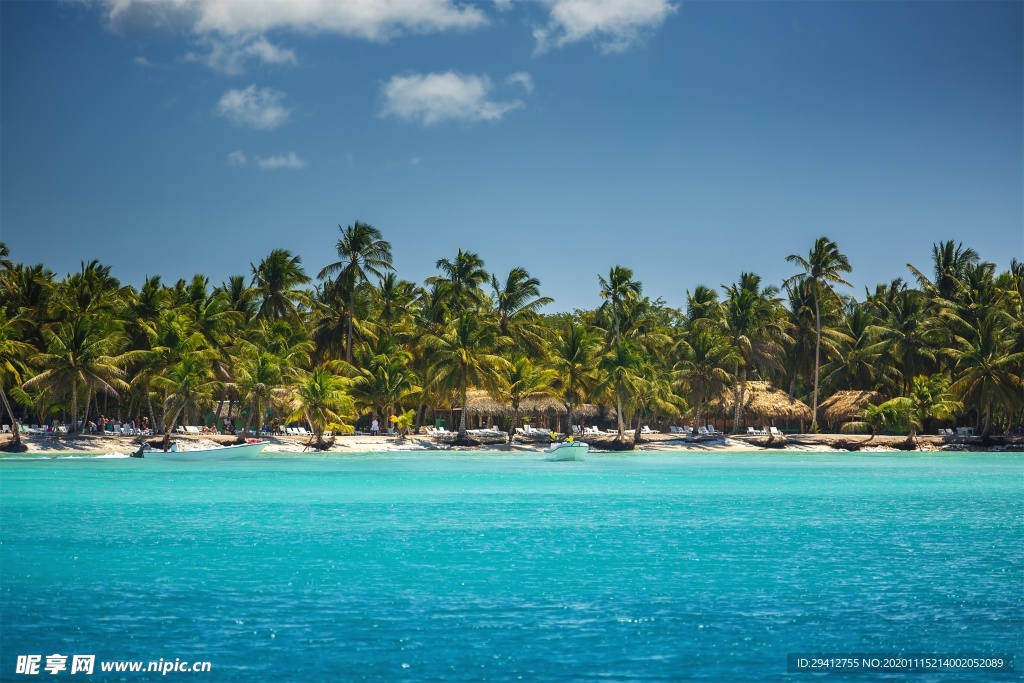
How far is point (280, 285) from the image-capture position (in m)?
57.6

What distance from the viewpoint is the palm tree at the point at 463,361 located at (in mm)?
47906

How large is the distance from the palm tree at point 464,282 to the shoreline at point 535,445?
28.9 feet

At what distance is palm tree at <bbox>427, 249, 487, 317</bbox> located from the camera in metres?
55.5

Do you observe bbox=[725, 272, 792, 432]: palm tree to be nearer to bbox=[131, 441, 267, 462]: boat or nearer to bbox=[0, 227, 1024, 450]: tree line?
bbox=[0, 227, 1024, 450]: tree line

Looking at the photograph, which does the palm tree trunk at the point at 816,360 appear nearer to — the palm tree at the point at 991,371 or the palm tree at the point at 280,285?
the palm tree at the point at 991,371

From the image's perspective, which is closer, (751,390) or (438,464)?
(438,464)

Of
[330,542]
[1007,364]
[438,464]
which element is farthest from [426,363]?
[330,542]

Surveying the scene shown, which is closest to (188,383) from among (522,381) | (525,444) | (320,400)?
(320,400)

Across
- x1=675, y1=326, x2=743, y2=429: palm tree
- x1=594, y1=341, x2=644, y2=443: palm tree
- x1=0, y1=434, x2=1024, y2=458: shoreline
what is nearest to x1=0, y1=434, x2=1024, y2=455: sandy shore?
x1=0, y1=434, x2=1024, y2=458: shoreline

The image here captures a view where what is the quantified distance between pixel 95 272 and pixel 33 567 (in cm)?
4057

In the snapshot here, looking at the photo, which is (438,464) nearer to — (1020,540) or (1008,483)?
(1008,483)

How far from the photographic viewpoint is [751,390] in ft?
185

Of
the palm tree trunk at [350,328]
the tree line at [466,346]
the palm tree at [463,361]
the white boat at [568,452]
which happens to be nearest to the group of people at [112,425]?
the tree line at [466,346]

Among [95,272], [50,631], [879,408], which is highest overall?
[95,272]
